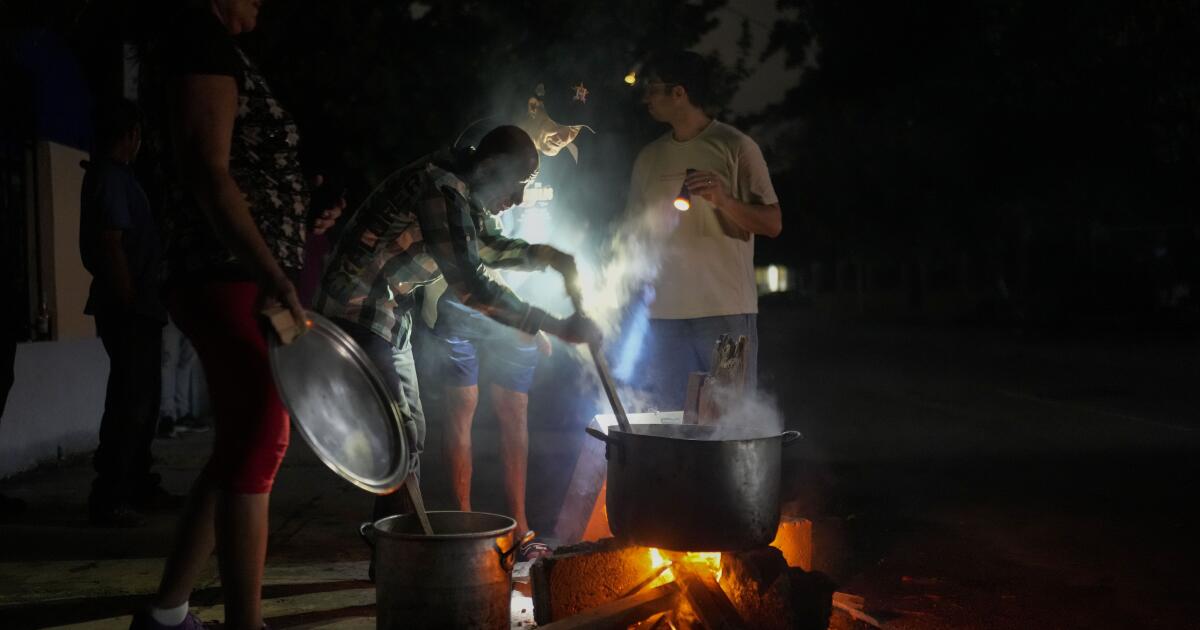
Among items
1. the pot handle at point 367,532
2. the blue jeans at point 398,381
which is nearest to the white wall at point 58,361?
the blue jeans at point 398,381

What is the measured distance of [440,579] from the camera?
344cm

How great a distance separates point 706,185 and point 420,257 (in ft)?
4.60

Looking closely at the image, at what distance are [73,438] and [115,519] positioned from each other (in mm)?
3086

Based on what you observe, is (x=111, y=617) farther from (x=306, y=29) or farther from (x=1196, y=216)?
(x=1196, y=216)

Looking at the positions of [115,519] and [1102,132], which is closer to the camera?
[115,519]

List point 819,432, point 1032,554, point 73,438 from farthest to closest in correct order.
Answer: point 819,432 → point 73,438 → point 1032,554

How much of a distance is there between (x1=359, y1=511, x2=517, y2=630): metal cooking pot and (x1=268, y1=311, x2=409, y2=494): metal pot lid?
30cm

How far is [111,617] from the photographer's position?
393cm

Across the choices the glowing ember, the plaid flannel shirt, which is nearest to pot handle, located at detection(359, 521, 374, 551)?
the plaid flannel shirt

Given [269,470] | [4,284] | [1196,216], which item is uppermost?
[1196,216]

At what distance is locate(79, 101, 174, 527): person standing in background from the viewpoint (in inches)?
216

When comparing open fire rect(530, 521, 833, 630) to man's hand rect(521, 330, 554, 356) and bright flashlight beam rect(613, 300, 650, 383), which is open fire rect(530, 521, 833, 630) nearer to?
man's hand rect(521, 330, 554, 356)

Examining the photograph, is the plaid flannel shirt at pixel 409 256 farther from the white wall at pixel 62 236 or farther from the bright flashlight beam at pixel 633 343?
the white wall at pixel 62 236

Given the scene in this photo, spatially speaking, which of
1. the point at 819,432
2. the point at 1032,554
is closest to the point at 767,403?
the point at 1032,554
